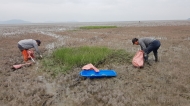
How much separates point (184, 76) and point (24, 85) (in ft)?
15.5

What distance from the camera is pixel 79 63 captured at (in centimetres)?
671

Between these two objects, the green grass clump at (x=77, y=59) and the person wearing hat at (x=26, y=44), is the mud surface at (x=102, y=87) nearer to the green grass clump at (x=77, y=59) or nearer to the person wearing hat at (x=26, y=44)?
the green grass clump at (x=77, y=59)

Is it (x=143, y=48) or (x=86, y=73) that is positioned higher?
(x=143, y=48)

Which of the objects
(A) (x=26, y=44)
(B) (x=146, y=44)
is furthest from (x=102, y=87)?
(A) (x=26, y=44)

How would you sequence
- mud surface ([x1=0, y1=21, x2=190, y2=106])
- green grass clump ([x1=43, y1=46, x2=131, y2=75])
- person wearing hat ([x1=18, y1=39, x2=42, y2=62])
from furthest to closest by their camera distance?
person wearing hat ([x1=18, y1=39, x2=42, y2=62]) → green grass clump ([x1=43, y1=46, x2=131, y2=75]) → mud surface ([x1=0, y1=21, x2=190, y2=106])

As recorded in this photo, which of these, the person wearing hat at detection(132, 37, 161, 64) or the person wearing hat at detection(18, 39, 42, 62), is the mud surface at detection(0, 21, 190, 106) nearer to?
the person wearing hat at detection(132, 37, 161, 64)

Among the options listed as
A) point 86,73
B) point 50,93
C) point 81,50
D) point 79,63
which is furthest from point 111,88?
point 81,50

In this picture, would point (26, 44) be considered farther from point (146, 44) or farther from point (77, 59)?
point (146, 44)

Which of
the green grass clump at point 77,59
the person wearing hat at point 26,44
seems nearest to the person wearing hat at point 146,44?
the green grass clump at point 77,59

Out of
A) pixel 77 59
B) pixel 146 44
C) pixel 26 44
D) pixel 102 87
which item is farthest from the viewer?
pixel 26 44

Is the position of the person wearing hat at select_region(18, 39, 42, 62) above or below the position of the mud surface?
above

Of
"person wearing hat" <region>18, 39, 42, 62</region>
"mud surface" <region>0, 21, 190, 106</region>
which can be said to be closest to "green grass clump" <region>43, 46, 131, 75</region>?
"mud surface" <region>0, 21, 190, 106</region>

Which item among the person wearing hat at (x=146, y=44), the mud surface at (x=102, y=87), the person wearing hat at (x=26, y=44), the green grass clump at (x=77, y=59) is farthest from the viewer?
the person wearing hat at (x=26, y=44)

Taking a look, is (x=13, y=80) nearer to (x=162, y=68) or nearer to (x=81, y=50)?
(x=81, y=50)
